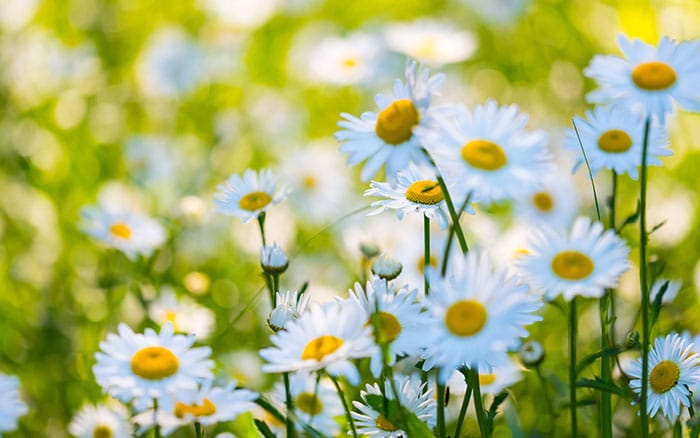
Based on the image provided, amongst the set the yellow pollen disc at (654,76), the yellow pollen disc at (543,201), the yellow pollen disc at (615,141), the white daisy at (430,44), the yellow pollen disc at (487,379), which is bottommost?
the yellow pollen disc at (487,379)

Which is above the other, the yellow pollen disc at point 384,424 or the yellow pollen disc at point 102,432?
the yellow pollen disc at point 102,432

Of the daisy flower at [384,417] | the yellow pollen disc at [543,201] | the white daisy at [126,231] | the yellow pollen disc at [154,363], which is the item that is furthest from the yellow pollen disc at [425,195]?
the yellow pollen disc at [543,201]

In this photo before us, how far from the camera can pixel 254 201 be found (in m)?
1.18

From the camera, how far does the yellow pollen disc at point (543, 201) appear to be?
6.75ft

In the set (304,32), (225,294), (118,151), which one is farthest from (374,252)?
(304,32)

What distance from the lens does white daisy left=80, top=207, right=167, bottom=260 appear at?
1738 millimetres

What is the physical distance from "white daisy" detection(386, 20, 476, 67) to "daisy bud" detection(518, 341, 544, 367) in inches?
50.1

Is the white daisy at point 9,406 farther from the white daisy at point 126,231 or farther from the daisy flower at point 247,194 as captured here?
the white daisy at point 126,231

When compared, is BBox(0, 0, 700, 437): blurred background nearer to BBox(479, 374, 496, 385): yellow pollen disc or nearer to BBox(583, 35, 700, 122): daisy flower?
BBox(479, 374, 496, 385): yellow pollen disc

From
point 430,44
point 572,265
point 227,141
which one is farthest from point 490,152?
point 227,141

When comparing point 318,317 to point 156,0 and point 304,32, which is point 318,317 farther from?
point 156,0

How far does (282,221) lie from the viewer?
7.77 feet

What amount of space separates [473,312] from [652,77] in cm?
34

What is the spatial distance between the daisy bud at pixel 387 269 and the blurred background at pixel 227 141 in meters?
0.59
